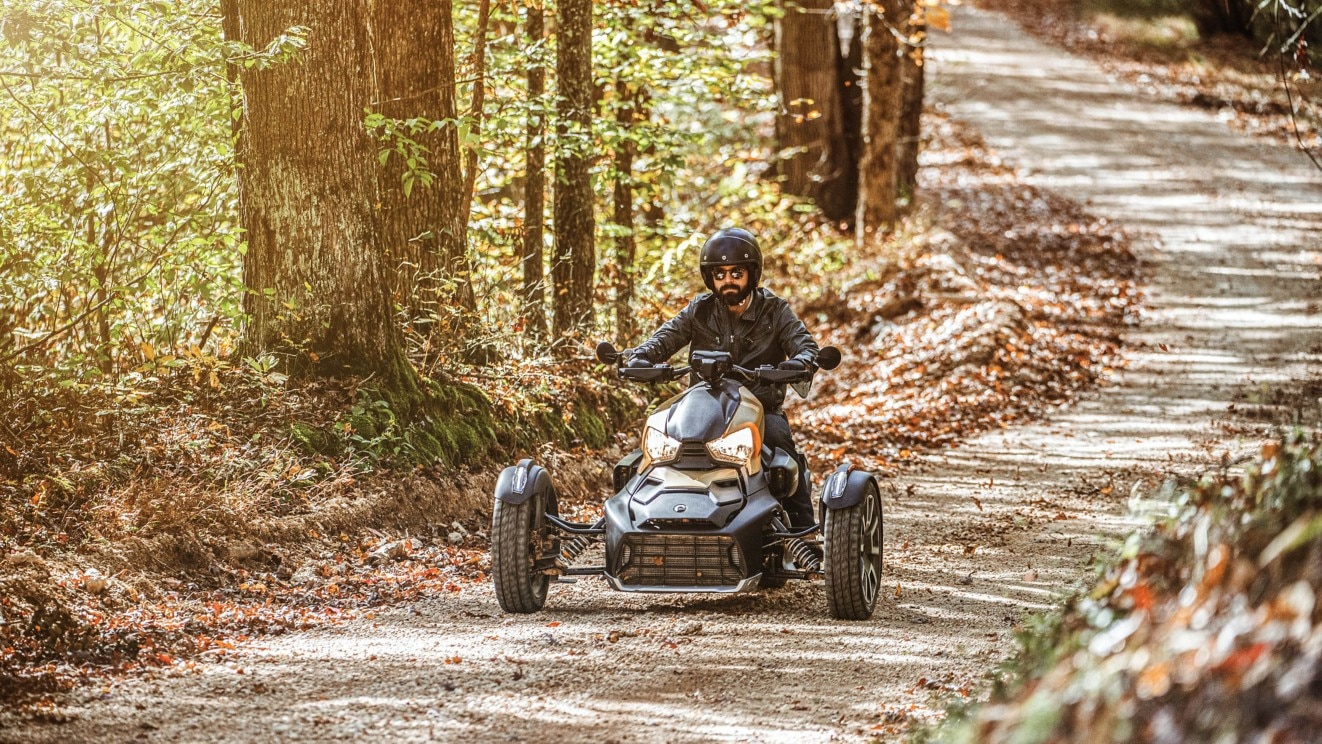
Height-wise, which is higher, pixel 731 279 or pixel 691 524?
pixel 731 279

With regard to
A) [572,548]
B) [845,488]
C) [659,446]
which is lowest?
[572,548]

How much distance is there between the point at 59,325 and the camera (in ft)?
36.7

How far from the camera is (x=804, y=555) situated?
7.58 m

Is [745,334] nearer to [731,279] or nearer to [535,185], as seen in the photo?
[731,279]

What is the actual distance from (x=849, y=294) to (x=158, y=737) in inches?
642

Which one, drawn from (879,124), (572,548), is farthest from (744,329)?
(879,124)

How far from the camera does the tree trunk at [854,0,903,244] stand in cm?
2095

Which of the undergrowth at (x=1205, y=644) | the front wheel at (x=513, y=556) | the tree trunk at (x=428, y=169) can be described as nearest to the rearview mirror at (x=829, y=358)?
the front wheel at (x=513, y=556)

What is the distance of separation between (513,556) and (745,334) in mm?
2121

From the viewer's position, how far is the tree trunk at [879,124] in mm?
20953

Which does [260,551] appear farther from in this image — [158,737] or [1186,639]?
[1186,639]

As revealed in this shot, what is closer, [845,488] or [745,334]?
[845,488]

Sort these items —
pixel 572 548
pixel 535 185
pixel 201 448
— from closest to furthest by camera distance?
pixel 572 548, pixel 201 448, pixel 535 185

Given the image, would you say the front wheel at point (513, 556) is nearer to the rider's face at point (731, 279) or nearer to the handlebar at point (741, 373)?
the handlebar at point (741, 373)
